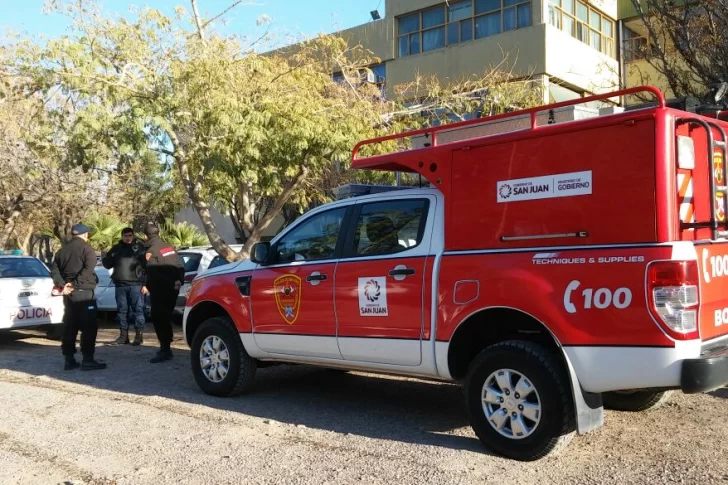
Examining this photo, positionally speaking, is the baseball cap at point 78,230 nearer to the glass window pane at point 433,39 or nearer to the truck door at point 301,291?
the truck door at point 301,291

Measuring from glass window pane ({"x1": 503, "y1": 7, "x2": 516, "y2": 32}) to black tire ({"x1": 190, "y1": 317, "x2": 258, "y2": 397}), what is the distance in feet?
46.4

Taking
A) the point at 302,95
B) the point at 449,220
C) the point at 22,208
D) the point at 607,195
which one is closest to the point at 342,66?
the point at 302,95

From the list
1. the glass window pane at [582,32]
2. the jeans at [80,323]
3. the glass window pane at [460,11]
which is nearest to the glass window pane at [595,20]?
the glass window pane at [582,32]

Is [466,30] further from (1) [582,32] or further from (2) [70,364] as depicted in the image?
(2) [70,364]

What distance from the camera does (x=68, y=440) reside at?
17.4ft

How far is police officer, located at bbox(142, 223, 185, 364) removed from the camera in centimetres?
886

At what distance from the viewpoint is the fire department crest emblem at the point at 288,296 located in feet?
19.8

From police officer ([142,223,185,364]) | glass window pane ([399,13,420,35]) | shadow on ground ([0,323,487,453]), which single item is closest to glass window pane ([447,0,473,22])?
glass window pane ([399,13,420,35])

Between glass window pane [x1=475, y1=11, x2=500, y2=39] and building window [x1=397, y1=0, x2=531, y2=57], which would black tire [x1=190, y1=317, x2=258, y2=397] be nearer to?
building window [x1=397, y1=0, x2=531, y2=57]

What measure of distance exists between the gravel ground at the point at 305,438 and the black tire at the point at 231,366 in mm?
126

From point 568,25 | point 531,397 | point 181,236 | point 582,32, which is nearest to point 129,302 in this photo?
point 531,397

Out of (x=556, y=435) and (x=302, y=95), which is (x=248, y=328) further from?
(x=302, y=95)

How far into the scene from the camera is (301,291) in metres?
5.98

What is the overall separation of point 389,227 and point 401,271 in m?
0.49
